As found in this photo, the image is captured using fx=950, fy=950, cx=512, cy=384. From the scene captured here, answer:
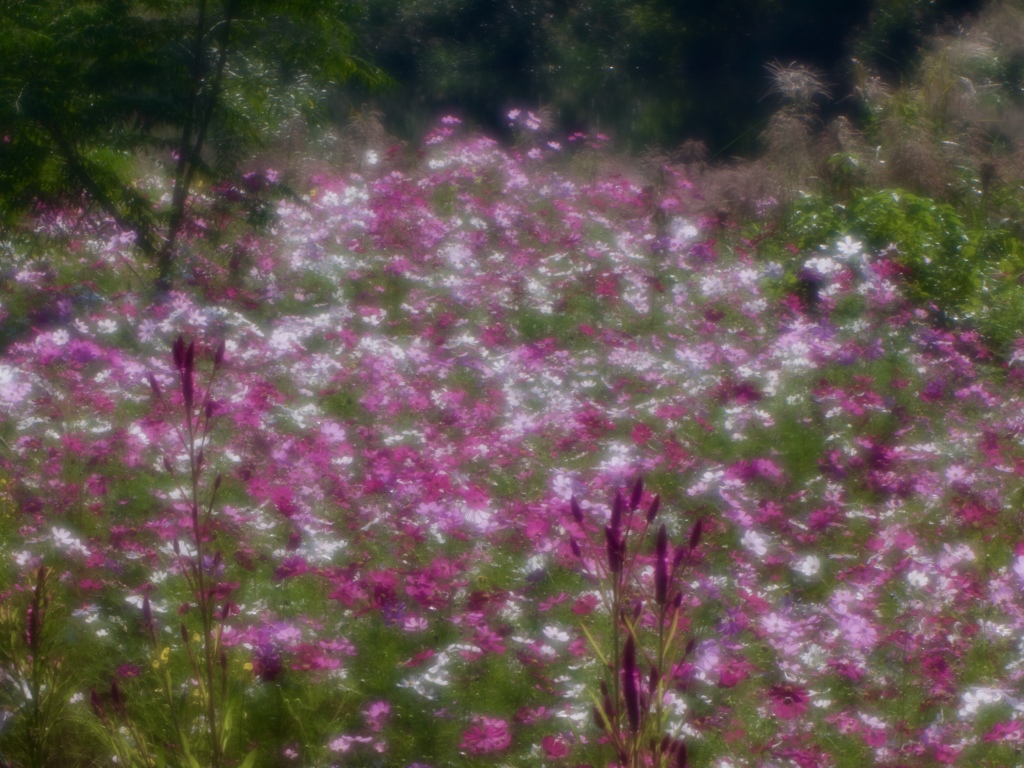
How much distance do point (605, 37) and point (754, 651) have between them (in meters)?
14.3

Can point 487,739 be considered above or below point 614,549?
above

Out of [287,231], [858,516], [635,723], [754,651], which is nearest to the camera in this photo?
[635,723]

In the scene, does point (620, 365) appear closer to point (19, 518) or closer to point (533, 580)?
point (533, 580)

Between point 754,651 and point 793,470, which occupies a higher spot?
point 793,470

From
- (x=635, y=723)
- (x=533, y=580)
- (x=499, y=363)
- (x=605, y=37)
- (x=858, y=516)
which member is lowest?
(x=635, y=723)

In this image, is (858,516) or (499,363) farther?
(499,363)

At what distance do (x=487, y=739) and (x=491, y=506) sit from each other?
1048mm

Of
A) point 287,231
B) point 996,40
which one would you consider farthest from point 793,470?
point 996,40

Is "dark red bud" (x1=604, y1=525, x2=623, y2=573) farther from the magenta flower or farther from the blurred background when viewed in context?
the blurred background

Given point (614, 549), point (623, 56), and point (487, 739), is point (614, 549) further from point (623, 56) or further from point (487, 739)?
point (623, 56)

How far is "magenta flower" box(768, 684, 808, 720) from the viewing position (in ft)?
7.59

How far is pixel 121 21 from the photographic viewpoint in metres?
4.87

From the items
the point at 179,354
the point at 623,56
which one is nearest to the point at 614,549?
the point at 179,354

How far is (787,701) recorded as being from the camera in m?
2.36
